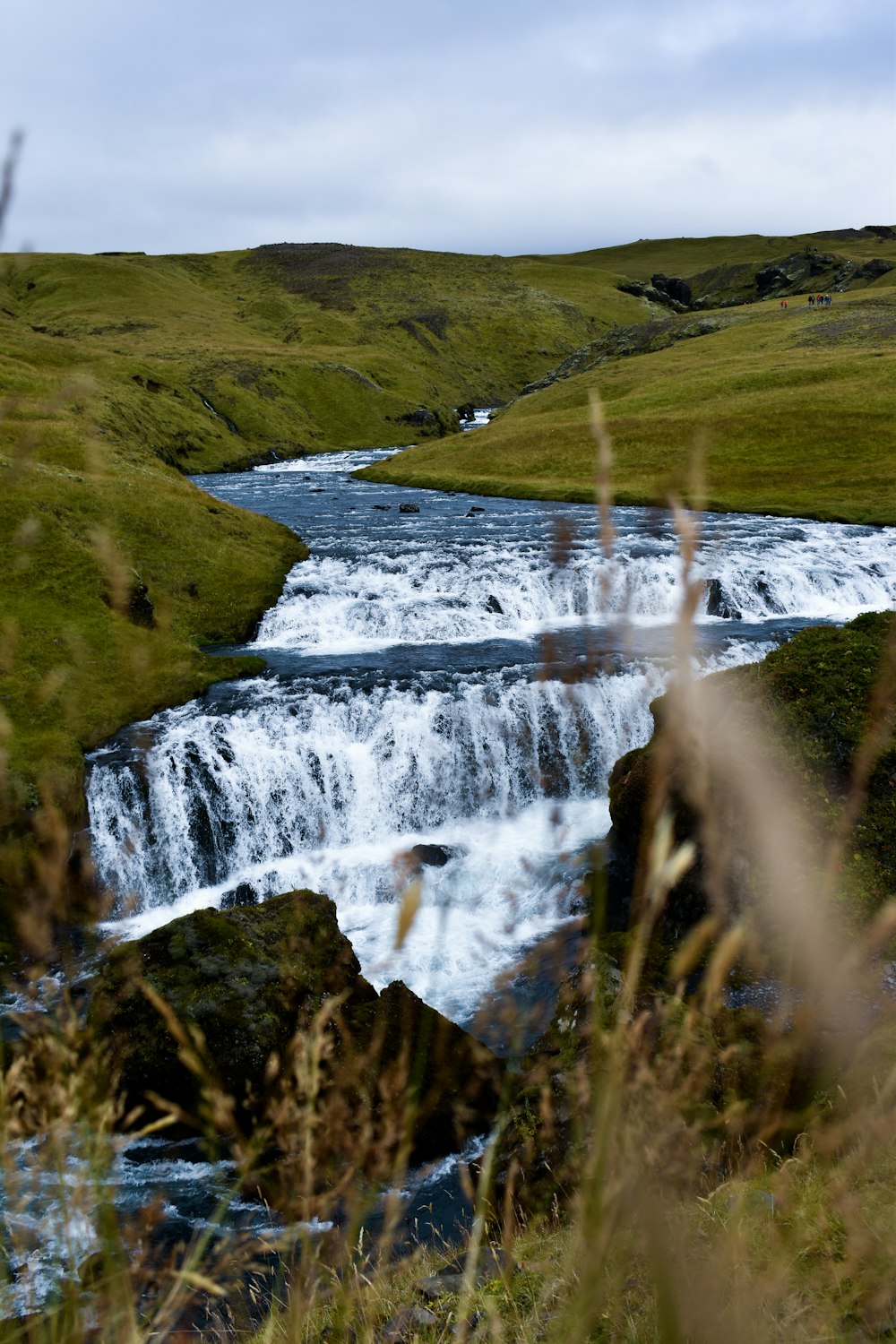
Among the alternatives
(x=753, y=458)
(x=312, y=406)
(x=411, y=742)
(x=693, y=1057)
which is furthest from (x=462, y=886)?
(x=312, y=406)

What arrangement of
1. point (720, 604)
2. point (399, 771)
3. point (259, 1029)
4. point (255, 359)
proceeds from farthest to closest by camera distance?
point (255, 359) < point (720, 604) < point (399, 771) < point (259, 1029)

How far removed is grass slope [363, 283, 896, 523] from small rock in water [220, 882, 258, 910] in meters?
35.4

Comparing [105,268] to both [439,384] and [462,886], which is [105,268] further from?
[462,886]

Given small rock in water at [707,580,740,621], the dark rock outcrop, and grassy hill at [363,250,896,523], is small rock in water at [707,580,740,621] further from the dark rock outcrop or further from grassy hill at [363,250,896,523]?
the dark rock outcrop

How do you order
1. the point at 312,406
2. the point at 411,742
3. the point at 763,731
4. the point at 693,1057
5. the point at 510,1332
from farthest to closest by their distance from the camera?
the point at 312,406, the point at 411,742, the point at 763,731, the point at 693,1057, the point at 510,1332

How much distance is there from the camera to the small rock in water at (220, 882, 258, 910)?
18.8 meters

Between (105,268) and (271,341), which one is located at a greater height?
(105,268)

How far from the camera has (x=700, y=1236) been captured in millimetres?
4301

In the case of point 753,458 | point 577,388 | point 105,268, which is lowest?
point 753,458

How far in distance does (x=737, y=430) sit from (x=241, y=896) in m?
59.6

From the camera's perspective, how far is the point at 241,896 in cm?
1895

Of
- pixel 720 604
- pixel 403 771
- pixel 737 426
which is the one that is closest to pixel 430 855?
pixel 403 771

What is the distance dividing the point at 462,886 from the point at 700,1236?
47.6 ft

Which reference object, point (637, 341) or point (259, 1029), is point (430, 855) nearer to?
point (259, 1029)
